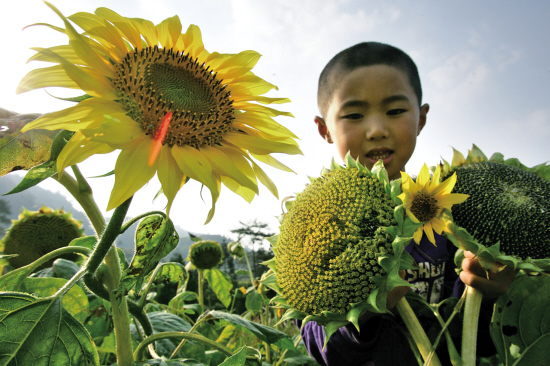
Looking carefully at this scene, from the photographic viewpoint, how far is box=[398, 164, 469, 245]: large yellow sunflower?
960 mm

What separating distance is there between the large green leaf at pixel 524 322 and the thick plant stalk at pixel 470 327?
0.39ft

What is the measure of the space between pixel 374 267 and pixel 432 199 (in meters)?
0.29

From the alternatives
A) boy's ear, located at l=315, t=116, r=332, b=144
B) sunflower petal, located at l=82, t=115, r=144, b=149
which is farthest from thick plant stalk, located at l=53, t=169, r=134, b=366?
boy's ear, located at l=315, t=116, r=332, b=144

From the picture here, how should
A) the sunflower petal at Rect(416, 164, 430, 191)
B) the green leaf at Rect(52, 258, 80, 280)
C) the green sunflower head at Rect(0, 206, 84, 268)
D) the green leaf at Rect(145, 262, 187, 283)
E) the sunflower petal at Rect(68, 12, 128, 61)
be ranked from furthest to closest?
the green sunflower head at Rect(0, 206, 84, 268) < the green leaf at Rect(145, 262, 187, 283) < the green leaf at Rect(52, 258, 80, 280) < the sunflower petal at Rect(416, 164, 430, 191) < the sunflower petal at Rect(68, 12, 128, 61)

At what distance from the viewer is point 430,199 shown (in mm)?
980

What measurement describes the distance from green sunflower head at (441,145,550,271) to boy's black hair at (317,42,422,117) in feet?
4.03

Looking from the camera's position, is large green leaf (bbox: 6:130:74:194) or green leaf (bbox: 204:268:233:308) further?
green leaf (bbox: 204:268:233:308)

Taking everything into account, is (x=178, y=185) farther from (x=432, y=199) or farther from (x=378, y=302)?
(x=432, y=199)

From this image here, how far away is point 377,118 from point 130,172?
1471mm

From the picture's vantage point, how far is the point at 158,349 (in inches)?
51.2

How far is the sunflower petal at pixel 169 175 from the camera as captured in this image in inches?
24.1

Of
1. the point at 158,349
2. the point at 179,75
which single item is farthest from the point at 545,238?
the point at 158,349

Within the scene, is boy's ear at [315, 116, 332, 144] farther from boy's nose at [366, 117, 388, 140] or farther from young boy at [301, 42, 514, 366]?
boy's nose at [366, 117, 388, 140]

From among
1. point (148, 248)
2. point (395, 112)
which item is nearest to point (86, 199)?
point (148, 248)
